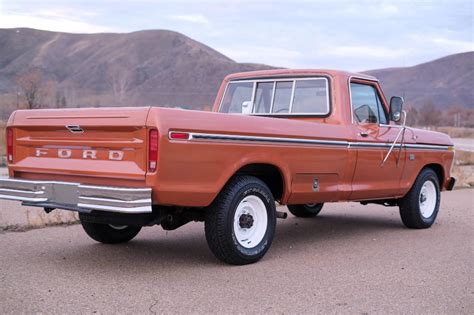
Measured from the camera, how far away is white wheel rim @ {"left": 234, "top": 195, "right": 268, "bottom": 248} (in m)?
6.61

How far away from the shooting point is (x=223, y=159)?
247 inches

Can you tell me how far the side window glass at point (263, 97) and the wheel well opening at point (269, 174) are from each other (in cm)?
136

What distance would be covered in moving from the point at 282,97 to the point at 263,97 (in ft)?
0.98

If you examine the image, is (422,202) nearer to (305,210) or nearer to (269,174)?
(305,210)

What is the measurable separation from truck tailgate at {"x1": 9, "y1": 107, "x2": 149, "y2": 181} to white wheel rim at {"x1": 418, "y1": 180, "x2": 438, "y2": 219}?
5.11 m

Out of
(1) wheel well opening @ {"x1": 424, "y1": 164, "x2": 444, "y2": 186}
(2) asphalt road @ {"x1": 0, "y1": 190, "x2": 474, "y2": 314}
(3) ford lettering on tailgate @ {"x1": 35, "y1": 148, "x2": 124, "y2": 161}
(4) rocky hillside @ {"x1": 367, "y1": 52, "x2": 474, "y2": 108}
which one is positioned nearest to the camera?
(2) asphalt road @ {"x1": 0, "y1": 190, "x2": 474, "y2": 314}

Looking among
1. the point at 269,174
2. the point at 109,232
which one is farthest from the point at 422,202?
the point at 109,232

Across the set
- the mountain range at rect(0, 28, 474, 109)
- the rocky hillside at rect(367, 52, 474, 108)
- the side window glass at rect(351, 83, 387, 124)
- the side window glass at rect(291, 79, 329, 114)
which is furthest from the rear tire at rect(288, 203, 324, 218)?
the rocky hillside at rect(367, 52, 474, 108)

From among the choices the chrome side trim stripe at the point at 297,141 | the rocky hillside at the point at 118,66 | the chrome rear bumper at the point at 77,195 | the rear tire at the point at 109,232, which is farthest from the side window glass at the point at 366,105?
the rocky hillside at the point at 118,66

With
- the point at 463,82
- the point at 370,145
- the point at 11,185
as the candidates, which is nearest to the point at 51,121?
the point at 11,185

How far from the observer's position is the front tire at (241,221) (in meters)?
6.34

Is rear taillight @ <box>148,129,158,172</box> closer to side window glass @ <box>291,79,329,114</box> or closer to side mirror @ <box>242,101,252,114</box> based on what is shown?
side window glass @ <box>291,79,329,114</box>

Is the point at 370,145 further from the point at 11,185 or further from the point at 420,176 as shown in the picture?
the point at 11,185

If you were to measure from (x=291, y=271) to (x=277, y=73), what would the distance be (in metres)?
2.98
